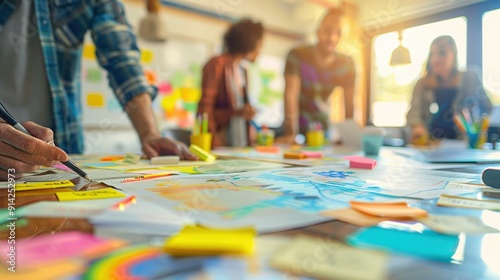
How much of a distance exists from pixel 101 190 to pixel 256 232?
25cm

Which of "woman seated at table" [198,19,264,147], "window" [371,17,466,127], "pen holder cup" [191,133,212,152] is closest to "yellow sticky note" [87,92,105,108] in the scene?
"woman seated at table" [198,19,264,147]

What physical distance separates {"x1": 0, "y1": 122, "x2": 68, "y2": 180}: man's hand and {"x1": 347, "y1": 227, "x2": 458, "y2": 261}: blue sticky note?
16.3 inches

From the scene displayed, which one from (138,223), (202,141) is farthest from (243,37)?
(138,223)

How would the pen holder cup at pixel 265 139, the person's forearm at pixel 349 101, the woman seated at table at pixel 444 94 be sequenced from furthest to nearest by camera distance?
1. the person's forearm at pixel 349 101
2. the woman seated at table at pixel 444 94
3. the pen holder cup at pixel 265 139

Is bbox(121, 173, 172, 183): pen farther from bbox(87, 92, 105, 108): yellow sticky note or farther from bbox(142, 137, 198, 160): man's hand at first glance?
bbox(87, 92, 105, 108): yellow sticky note

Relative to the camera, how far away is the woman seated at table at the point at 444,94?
5.83ft

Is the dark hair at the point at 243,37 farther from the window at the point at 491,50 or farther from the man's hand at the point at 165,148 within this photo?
the window at the point at 491,50

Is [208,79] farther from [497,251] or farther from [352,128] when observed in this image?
[497,251]

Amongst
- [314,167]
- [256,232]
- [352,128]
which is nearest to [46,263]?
[256,232]

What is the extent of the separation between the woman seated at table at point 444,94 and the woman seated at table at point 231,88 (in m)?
0.84

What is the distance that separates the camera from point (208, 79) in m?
1.81

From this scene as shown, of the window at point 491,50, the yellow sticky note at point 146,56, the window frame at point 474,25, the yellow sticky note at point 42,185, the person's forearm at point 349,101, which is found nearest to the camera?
the yellow sticky note at point 42,185

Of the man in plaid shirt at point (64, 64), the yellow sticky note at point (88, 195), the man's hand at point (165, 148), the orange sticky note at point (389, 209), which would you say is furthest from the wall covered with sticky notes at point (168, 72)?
the orange sticky note at point (389, 209)

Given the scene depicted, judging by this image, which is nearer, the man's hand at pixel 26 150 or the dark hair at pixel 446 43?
the man's hand at pixel 26 150
